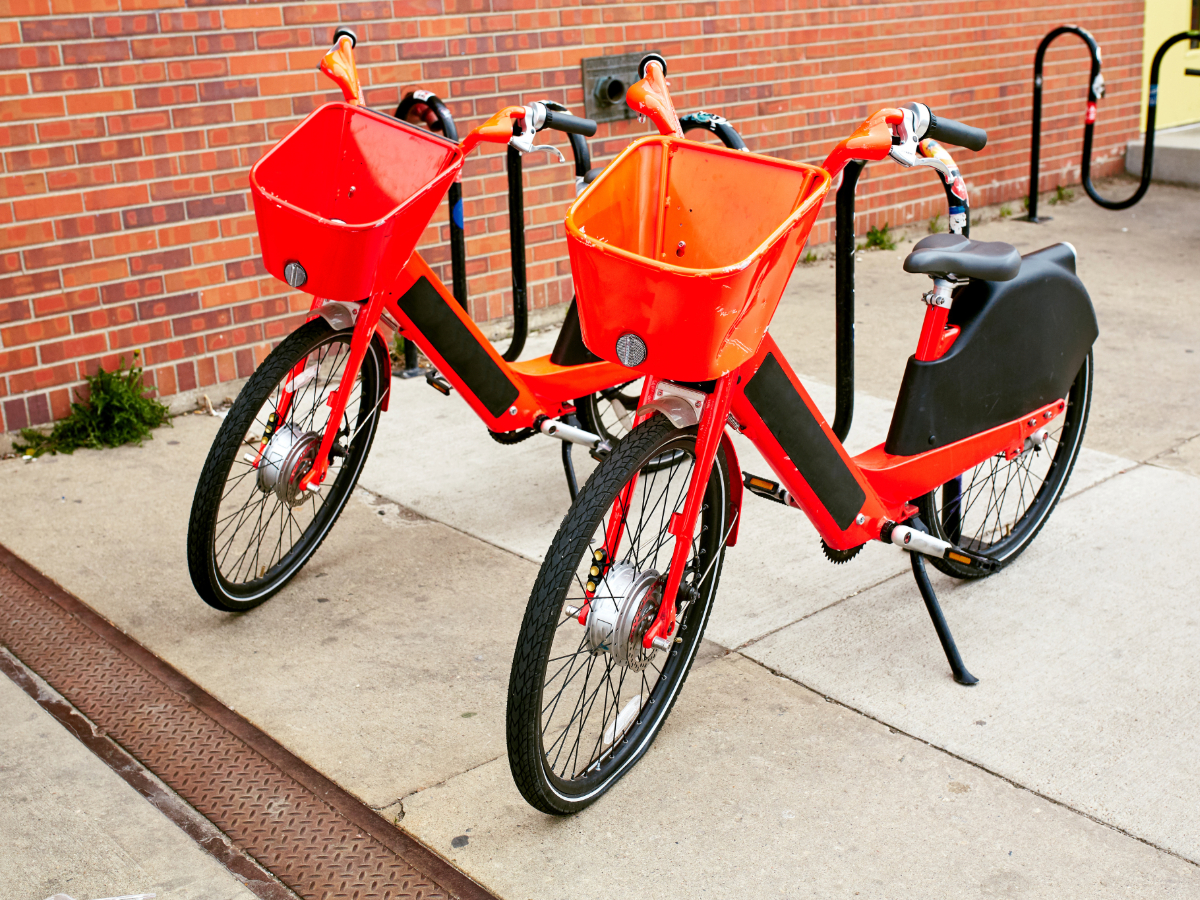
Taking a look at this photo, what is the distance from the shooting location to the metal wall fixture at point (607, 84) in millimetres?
5668

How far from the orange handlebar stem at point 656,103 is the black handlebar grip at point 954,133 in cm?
54

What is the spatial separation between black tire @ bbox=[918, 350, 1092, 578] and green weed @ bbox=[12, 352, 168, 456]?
2798 mm

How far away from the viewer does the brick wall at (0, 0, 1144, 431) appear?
13.8 feet

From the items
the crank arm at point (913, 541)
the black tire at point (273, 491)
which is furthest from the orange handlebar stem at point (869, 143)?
the black tire at point (273, 491)

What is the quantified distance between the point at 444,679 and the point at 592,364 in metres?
1.22

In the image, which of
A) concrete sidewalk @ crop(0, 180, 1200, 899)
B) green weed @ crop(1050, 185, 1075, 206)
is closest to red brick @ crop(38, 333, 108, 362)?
concrete sidewalk @ crop(0, 180, 1200, 899)

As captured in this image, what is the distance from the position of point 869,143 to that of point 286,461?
1614 millimetres

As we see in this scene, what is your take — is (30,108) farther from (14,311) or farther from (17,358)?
(17,358)

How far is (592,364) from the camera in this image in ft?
12.6

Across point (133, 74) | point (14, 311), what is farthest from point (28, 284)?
point (133, 74)

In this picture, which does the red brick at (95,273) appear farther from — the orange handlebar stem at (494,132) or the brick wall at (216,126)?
the orange handlebar stem at (494,132)

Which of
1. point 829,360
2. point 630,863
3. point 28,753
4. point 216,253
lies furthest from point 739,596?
point 216,253

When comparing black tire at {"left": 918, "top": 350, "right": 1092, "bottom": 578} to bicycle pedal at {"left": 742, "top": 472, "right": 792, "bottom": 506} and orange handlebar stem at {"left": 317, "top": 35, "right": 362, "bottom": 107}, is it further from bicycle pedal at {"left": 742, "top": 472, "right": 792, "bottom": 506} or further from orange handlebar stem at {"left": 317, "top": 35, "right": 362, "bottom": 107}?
orange handlebar stem at {"left": 317, "top": 35, "right": 362, "bottom": 107}

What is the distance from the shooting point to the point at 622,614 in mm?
2412
